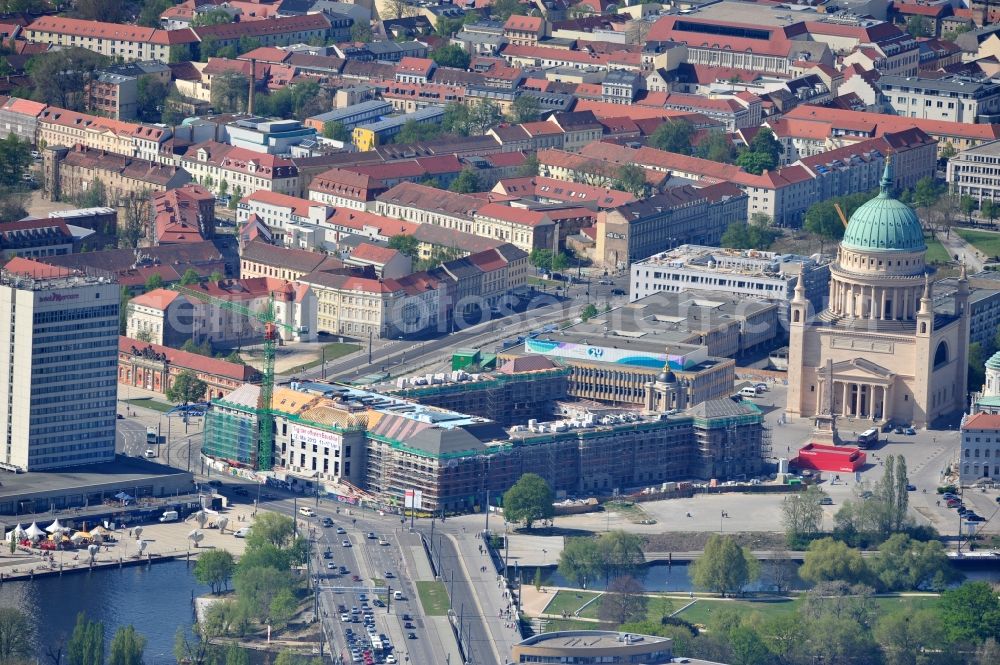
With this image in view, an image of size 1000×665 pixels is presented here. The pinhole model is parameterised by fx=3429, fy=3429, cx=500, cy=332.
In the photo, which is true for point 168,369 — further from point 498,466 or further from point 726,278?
point 726,278

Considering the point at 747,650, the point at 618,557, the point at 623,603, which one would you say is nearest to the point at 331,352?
the point at 618,557

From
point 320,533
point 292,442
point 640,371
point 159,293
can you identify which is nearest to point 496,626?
point 320,533

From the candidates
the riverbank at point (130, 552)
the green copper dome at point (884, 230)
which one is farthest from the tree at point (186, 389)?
the green copper dome at point (884, 230)

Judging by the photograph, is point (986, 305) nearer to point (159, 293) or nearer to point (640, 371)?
point (640, 371)

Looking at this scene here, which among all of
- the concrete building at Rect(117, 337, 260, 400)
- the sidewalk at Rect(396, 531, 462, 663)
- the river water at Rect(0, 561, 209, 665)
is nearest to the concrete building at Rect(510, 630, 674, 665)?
the sidewalk at Rect(396, 531, 462, 663)

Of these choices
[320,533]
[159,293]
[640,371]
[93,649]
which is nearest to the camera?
[93,649]

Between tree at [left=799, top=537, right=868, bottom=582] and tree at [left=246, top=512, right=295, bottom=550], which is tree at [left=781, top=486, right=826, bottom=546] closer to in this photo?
tree at [left=799, top=537, right=868, bottom=582]
